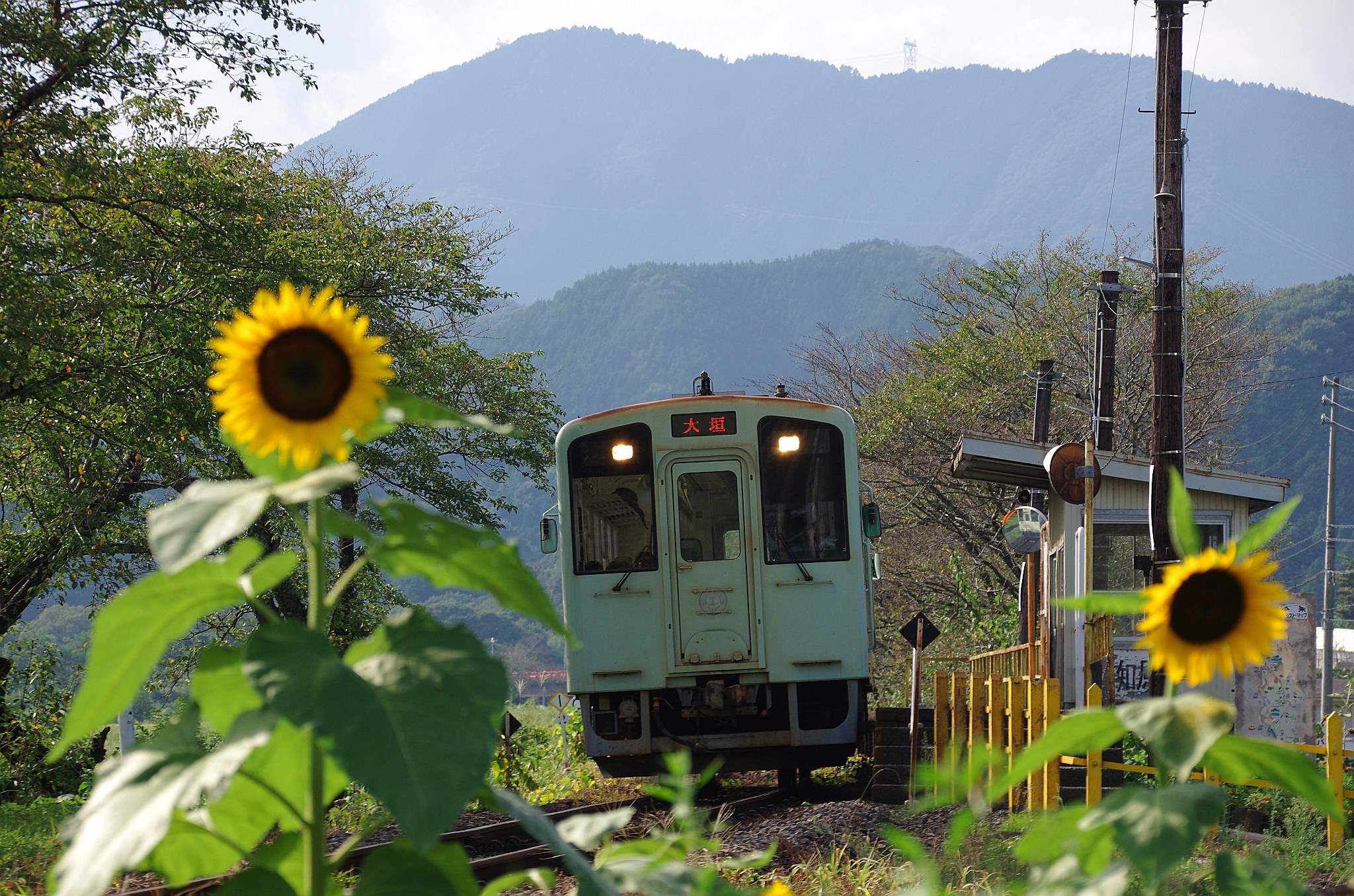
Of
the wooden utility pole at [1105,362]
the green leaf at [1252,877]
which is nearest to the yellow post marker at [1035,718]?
the wooden utility pole at [1105,362]

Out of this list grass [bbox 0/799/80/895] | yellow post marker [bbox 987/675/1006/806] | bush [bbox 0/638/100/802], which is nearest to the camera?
grass [bbox 0/799/80/895]

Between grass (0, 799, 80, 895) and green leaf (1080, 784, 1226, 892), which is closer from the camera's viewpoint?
green leaf (1080, 784, 1226, 892)

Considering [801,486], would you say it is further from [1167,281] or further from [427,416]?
[427,416]

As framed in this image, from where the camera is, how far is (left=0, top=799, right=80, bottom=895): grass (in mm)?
5938

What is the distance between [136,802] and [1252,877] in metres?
0.84

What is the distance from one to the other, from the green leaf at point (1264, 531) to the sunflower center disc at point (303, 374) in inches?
30.6

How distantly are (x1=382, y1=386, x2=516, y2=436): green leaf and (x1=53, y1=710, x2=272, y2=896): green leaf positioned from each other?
0.83 feet

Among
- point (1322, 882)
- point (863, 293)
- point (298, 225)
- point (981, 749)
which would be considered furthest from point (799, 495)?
point (863, 293)

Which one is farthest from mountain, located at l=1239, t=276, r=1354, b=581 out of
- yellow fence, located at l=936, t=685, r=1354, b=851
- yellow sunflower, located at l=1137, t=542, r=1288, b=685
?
yellow sunflower, located at l=1137, t=542, r=1288, b=685

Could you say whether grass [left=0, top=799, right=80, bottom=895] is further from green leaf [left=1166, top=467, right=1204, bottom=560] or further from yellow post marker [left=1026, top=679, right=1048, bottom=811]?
yellow post marker [left=1026, top=679, right=1048, bottom=811]

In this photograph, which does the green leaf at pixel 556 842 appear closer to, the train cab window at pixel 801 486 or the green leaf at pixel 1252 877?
the green leaf at pixel 1252 877

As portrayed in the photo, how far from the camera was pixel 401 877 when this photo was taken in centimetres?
89

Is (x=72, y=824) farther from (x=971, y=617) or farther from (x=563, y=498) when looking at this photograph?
(x=971, y=617)

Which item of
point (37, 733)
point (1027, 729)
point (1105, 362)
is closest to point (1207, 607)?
point (1027, 729)
